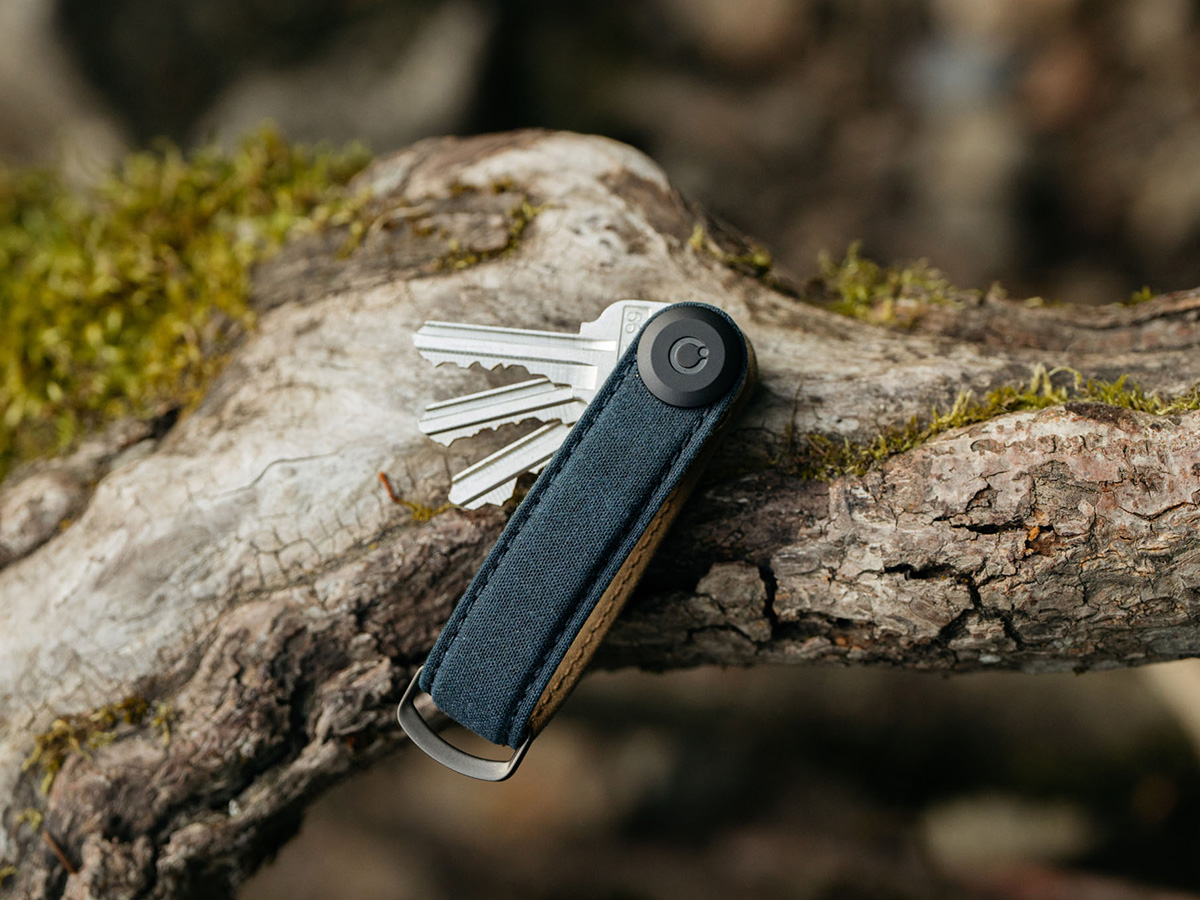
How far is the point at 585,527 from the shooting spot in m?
1.57

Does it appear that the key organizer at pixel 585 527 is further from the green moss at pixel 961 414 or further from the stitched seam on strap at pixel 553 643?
the green moss at pixel 961 414

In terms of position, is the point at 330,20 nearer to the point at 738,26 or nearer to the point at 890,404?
the point at 738,26

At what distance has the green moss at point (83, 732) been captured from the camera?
1.75 meters

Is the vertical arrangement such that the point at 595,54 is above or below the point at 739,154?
above

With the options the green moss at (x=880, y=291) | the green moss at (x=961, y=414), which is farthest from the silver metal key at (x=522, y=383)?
the green moss at (x=880, y=291)

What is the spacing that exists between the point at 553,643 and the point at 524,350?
1.98 feet

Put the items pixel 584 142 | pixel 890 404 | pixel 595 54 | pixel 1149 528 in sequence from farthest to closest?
pixel 595 54 < pixel 584 142 < pixel 890 404 < pixel 1149 528

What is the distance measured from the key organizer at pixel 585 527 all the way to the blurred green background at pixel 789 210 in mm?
2282

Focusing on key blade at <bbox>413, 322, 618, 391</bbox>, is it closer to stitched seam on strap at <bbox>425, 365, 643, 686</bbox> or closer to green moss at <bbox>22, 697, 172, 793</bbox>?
stitched seam on strap at <bbox>425, 365, 643, 686</bbox>

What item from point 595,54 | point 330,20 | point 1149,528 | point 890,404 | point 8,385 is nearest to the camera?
point 1149,528

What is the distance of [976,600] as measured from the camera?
5.22ft

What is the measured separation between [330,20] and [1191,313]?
373 cm

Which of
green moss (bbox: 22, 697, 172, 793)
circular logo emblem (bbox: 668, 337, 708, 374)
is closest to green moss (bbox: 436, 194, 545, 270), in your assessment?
circular logo emblem (bbox: 668, 337, 708, 374)

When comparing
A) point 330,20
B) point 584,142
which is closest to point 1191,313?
point 584,142
